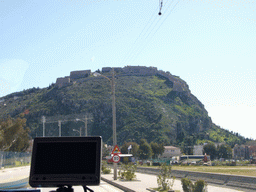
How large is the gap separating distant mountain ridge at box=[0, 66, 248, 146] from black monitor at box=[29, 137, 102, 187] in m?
112

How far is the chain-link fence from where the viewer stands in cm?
3662

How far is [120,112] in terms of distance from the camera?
15612cm

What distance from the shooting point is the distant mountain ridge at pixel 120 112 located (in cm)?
13825

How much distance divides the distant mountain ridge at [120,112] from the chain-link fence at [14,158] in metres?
74.0

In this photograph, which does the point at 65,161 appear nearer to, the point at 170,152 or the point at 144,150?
the point at 144,150

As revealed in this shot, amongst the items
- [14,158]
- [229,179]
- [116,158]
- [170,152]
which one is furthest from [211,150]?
[229,179]

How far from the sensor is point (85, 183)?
3.03m

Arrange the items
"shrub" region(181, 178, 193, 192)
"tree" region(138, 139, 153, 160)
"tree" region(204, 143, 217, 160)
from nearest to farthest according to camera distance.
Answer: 1. "shrub" region(181, 178, 193, 192)
2. "tree" region(138, 139, 153, 160)
3. "tree" region(204, 143, 217, 160)

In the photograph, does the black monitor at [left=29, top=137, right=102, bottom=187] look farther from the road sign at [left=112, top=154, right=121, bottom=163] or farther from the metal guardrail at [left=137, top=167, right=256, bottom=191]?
the road sign at [left=112, top=154, right=121, bottom=163]

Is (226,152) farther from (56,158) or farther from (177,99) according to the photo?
(56,158)

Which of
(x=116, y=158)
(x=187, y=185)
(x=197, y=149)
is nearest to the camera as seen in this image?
(x=187, y=185)

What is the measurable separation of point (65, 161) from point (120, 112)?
153172mm

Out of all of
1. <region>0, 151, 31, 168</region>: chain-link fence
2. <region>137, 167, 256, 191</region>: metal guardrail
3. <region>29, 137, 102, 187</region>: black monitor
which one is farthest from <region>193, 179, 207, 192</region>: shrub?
<region>0, 151, 31, 168</region>: chain-link fence

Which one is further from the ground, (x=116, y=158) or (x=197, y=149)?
(x=197, y=149)
